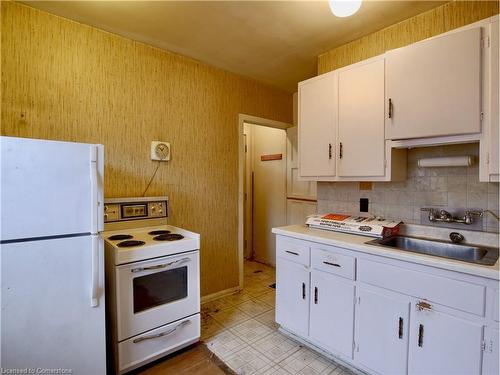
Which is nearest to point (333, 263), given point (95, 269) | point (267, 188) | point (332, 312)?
point (332, 312)

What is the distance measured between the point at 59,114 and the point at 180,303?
169 centimetres

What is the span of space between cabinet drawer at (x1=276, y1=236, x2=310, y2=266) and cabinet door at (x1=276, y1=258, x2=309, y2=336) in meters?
0.04

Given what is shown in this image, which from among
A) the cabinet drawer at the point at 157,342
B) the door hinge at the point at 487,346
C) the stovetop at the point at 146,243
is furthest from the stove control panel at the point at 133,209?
the door hinge at the point at 487,346

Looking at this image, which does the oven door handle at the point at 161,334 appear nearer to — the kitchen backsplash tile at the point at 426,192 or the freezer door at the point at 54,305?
the freezer door at the point at 54,305

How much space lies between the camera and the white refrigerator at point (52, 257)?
1.35 meters

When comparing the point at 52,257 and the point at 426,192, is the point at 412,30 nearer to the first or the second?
the point at 426,192

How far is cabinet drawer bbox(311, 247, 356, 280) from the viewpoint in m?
1.80

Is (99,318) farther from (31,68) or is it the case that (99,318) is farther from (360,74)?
(360,74)

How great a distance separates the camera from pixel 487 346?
1296 millimetres

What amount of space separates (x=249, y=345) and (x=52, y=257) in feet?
5.08

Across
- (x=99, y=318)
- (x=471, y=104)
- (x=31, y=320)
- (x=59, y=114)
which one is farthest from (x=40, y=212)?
(x=471, y=104)

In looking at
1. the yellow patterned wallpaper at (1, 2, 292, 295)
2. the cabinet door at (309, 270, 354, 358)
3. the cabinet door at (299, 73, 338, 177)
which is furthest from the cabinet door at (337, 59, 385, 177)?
the yellow patterned wallpaper at (1, 2, 292, 295)

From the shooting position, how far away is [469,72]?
158cm

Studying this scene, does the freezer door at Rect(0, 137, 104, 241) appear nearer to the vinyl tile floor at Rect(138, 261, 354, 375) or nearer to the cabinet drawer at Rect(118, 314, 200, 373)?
the cabinet drawer at Rect(118, 314, 200, 373)
